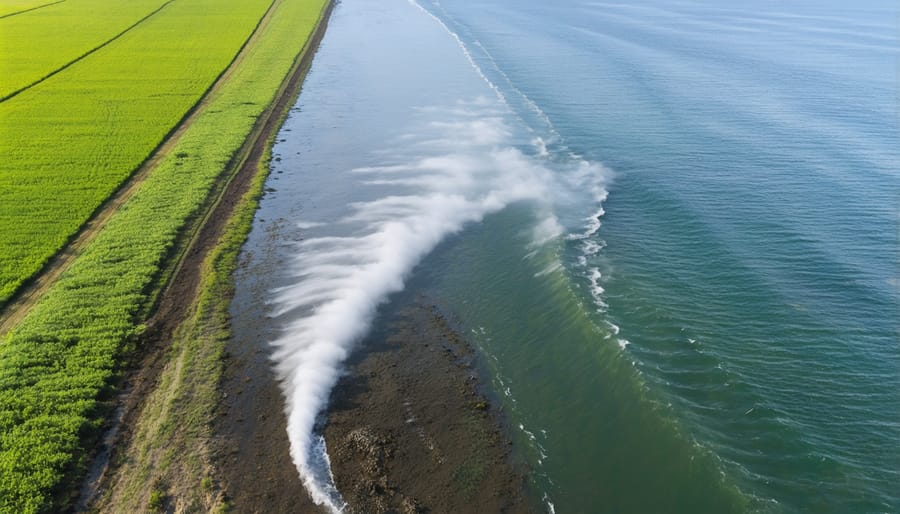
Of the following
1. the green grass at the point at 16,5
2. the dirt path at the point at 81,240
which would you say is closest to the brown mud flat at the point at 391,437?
the dirt path at the point at 81,240

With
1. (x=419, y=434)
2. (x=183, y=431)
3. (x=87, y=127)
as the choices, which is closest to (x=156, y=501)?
(x=183, y=431)

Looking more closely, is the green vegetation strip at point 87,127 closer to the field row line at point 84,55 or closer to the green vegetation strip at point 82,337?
the field row line at point 84,55

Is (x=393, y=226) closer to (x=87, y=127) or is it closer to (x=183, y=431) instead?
(x=183, y=431)

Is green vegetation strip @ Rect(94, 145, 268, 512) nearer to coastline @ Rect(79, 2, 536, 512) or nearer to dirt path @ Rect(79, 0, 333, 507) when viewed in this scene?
coastline @ Rect(79, 2, 536, 512)

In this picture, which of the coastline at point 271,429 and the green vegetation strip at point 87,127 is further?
the green vegetation strip at point 87,127

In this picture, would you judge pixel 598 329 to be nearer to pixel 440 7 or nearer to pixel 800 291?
pixel 800 291

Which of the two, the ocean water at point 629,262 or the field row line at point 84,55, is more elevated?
the field row line at point 84,55

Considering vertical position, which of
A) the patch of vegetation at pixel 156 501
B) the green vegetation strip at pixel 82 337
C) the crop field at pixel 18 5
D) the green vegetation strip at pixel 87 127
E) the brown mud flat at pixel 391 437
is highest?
the crop field at pixel 18 5

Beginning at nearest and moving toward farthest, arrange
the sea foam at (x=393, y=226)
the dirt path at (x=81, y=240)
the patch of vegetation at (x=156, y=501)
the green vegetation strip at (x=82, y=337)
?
the patch of vegetation at (x=156, y=501), the green vegetation strip at (x=82, y=337), the sea foam at (x=393, y=226), the dirt path at (x=81, y=240)
